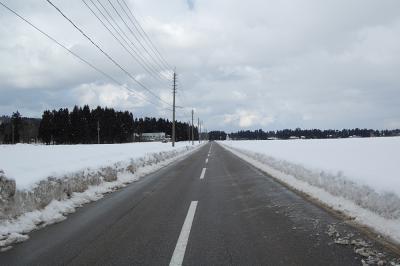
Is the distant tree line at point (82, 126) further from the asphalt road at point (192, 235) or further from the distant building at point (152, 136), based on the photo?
the asphalt road at point (192, 235)

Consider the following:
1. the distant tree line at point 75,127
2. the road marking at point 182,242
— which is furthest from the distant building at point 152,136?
the road marking at point 182,242

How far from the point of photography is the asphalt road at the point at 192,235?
5219 millimetres

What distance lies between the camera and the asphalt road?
522 cm

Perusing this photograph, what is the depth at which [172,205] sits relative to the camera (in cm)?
966

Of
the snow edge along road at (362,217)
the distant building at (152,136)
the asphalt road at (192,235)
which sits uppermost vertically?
the distant building at (152,136)

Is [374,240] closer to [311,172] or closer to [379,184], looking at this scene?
[379,184]

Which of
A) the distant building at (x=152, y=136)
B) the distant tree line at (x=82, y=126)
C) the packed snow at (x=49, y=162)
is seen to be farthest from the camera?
the distant building at (x=152, y=136)

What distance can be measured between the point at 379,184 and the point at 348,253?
141 inches

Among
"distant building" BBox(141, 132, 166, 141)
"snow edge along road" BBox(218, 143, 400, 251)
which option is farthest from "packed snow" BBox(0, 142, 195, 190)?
"distant building" BBox(141, 132, 166, 141)

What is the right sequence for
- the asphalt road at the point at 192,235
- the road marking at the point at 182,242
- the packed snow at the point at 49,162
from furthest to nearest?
the packed snow at the point at 49,162, the asphalt road at the point at 192,235, the road marking at the point at 182,242

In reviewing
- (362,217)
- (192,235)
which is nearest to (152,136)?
(362,217)

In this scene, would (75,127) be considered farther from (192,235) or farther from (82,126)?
(192,235)

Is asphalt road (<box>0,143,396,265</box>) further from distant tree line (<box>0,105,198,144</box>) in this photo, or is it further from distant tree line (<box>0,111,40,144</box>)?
distant tree line (<box>0,111,40,144</box>)

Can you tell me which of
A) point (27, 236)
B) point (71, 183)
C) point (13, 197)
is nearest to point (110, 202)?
point (71, 183)
